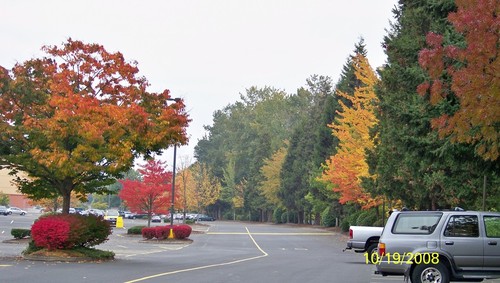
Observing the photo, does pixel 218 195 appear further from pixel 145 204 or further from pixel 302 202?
pixel 145 204

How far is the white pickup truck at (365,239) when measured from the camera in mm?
26800

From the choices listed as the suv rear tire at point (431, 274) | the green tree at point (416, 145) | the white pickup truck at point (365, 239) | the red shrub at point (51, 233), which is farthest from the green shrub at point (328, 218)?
the suv rear tire at point (431, 274)

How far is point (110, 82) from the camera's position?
91.8ft

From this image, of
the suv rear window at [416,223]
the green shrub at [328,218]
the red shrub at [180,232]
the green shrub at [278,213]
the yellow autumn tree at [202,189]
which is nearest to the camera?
the suv rear window at [416,223]

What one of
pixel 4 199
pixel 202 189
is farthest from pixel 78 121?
pixel 4 199

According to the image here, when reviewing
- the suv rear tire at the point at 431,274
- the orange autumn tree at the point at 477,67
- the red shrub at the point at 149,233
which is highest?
the orange autumn tree at the point at 477,67

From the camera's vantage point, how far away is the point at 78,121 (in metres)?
25.5

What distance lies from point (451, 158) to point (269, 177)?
268ft

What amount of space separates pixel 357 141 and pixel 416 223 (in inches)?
1181

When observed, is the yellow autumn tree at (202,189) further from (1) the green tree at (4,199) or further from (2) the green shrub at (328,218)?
(2) the green shrub at (328,218)

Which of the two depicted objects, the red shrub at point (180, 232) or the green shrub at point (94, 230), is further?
the red shrub at point (180, 232)

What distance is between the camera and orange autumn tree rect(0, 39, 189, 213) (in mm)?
25469

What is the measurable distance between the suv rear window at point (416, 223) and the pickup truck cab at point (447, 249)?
20 millimetres

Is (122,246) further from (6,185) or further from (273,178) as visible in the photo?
(6,185)
